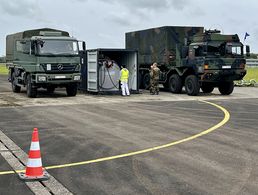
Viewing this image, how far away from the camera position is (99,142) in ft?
28.9

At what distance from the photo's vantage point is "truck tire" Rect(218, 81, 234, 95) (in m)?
22.6

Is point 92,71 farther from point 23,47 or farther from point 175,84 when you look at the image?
point 175,84

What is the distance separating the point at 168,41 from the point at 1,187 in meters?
18.3

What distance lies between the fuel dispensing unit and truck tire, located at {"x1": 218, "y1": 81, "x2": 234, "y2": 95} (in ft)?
15.1

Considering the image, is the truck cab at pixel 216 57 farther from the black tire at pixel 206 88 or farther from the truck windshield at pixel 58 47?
the truck windshield at pixel 58 47

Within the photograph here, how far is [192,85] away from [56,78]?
6829mm

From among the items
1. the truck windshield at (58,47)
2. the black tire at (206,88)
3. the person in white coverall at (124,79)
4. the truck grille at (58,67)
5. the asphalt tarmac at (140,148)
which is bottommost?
the asphalt tarmac at (140,148)

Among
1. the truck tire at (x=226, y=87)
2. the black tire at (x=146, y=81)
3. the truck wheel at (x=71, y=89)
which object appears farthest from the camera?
the black tire at (x=146, y=81)

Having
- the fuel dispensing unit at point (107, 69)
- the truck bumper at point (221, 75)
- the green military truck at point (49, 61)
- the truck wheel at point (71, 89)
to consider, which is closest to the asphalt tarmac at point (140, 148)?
the green military truck at point (49, 61)

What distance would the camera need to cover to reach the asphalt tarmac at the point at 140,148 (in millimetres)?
5820

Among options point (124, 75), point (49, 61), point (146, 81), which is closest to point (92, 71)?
point (124, 75)

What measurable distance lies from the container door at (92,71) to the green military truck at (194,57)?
157 inches

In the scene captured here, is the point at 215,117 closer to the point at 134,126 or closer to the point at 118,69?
the point at 134,126

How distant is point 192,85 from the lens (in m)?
21.6
